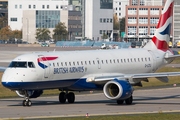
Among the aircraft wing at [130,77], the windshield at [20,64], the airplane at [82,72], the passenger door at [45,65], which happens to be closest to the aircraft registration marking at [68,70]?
the airplane at [82,72]

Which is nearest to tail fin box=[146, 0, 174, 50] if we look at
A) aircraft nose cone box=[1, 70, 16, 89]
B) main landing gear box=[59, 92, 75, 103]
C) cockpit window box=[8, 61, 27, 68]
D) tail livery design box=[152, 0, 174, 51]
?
tail livery design box=[152, 0, 174, 51]

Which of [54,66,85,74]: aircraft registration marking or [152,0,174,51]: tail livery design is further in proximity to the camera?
[152,0,174,51]: tail livery design

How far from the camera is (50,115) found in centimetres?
2536

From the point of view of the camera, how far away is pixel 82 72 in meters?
31.1

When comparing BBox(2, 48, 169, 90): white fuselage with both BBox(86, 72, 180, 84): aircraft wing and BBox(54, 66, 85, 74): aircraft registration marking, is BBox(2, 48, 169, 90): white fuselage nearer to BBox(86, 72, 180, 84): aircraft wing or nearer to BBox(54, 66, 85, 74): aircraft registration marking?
BBox(54, 66, 85, 74): aircraft registration marking

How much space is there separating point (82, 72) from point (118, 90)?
3490mm

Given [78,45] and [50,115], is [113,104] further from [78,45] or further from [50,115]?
[78,45]

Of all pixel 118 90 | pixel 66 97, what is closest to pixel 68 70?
pixel 66 97

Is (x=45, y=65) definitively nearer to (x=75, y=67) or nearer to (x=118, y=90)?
(x=75, y=67)

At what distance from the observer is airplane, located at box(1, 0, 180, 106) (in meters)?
28.2

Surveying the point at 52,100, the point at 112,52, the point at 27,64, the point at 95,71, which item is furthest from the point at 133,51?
the point at 27,64

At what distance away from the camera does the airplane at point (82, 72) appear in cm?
2819

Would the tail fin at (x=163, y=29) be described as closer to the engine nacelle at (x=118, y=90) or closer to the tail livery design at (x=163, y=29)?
the tail livery design at (x=163, y=29)

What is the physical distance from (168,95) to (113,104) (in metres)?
9.19
